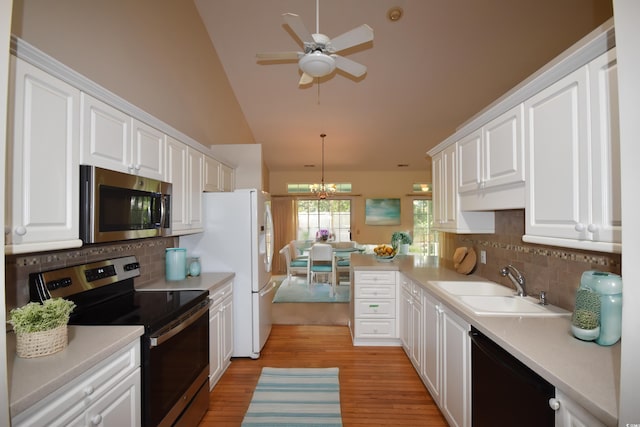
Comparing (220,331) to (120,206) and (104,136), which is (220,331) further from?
(104,136)

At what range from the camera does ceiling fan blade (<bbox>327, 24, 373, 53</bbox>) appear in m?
2.13

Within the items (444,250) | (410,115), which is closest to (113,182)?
(444,250)

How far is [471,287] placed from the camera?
2332 millimetres

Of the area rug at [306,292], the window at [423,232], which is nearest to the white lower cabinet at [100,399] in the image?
the area rug at [306,292]

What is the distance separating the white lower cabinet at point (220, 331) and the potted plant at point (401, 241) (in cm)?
207

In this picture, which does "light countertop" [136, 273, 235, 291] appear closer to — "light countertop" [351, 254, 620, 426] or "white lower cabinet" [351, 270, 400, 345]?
"white lower cabinet" [351, 270, 400, 345]

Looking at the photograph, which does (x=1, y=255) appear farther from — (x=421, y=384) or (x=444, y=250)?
(x=444, y=250)

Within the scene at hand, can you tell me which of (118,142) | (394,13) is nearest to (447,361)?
(118,142)

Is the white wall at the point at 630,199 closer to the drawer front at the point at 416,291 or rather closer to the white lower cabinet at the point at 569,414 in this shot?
the white lower cabinet at the point at 569,414

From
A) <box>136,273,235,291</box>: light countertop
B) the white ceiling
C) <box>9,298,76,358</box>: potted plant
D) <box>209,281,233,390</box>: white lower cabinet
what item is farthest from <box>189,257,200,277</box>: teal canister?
the white ceiling

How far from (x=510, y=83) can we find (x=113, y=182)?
16.3ft

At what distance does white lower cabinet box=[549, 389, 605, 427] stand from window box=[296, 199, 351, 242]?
684cm

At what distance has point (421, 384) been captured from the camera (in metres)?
2.51

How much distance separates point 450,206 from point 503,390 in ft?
5.15
